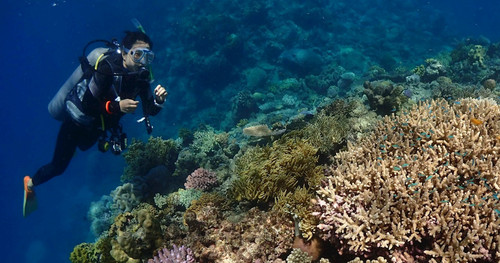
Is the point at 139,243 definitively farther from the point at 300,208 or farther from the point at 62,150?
the point at 62,150

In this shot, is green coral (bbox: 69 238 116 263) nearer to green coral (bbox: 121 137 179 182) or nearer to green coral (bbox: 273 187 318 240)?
green coral (bbox: 273 187 318 240)

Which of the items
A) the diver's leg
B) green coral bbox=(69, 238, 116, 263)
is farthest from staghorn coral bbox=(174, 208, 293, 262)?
the diver's leg

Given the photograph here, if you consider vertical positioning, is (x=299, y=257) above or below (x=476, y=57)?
below

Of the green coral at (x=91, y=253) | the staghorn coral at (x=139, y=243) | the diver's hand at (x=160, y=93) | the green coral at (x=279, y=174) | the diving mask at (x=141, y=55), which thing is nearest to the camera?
the staghorn coral at (x=139, y=243)

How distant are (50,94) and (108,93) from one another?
85.9 m

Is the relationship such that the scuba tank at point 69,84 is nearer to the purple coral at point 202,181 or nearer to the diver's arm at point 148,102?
the diver's arm at point 148,102

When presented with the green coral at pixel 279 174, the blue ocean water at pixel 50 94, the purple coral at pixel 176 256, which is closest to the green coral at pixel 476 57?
the green coral at pixel 279 174

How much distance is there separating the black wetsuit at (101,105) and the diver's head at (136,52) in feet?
Result: 0.55

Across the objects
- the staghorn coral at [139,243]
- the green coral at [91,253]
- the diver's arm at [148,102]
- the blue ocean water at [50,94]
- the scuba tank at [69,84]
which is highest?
the blue ocean water at [50,94]

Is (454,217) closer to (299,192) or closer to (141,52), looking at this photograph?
(299,192)

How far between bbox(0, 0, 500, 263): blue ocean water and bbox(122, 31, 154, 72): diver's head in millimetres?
20746

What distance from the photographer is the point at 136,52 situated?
6.00 meters

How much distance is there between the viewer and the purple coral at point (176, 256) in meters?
4.02

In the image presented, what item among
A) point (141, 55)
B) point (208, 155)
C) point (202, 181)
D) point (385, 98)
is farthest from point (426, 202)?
point (208, 155)
